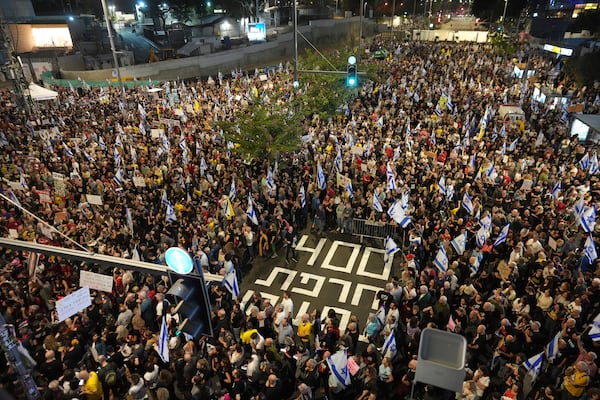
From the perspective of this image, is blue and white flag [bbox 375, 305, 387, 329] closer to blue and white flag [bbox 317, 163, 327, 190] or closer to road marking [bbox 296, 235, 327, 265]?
road marking [bbox 296, 235, 327, 265]

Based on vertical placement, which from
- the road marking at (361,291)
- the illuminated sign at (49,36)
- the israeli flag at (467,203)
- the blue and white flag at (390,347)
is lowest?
the road marking at (361,291)

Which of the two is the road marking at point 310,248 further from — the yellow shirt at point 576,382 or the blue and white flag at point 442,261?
the yellow shirt at point 576,382

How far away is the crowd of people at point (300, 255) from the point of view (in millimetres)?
8930

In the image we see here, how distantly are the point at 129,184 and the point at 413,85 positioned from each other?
25735 mm

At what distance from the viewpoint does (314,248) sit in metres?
15.6

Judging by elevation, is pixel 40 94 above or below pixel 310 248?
above

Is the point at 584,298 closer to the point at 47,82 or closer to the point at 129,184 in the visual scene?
the point at 129,184

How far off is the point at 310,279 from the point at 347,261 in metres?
1.69

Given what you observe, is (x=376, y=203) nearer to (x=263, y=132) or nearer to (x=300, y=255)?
(x=300, y=255)

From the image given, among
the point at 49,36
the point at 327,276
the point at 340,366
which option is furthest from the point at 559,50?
the point at 49,36

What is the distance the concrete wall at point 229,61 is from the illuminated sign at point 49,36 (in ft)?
9.52

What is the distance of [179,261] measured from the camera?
4586 millimetres

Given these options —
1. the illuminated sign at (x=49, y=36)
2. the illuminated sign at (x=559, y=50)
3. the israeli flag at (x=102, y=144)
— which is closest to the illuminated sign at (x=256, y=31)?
the illuminated sign at (x=49, y=36)

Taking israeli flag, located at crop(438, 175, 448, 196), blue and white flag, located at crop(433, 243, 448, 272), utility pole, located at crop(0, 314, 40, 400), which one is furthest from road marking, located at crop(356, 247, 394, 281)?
utility pole, located at crop(0, 314, 40, 400)
